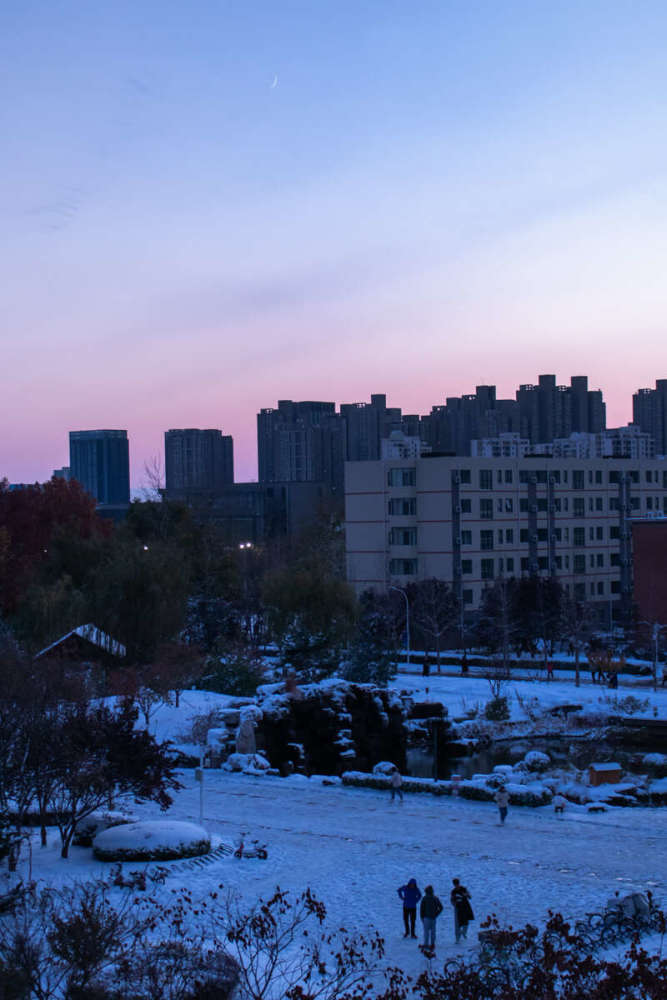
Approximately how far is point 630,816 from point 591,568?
42.2 m

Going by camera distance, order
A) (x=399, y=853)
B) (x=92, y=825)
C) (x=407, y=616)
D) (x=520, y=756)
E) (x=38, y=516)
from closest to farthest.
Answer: (x=92, y=825), (x=399, y=853), (x=520, y=756), (x=407, y=616), (x=38, y=516)

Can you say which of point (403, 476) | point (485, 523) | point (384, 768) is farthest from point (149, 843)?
point (485, 523)

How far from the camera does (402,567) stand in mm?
60875

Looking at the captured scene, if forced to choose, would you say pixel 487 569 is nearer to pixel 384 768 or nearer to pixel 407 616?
pixel 407 616

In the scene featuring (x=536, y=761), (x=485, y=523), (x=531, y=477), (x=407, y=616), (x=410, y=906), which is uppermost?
(x=531, y=477)

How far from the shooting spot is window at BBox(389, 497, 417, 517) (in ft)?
198

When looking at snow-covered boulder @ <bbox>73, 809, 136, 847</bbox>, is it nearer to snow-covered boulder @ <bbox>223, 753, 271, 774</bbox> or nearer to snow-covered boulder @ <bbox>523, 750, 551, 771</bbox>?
snow-covered boulder @ <bbox>223, 753, 271, 774</bbox>

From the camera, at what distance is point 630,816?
79.6 ft

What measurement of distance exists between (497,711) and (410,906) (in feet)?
72.9

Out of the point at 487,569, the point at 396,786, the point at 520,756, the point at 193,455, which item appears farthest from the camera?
the point at 193,455

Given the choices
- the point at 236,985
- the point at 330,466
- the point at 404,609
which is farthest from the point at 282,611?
the point at 330,466

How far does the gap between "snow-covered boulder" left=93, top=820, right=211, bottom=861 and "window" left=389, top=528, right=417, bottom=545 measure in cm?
4100

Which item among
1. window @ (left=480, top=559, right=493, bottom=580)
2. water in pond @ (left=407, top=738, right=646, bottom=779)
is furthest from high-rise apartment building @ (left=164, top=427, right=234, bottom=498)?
water in pond @ (left=407, top=738, right=646, bottom=779)

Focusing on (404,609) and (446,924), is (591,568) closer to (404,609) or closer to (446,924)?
(404,609)
